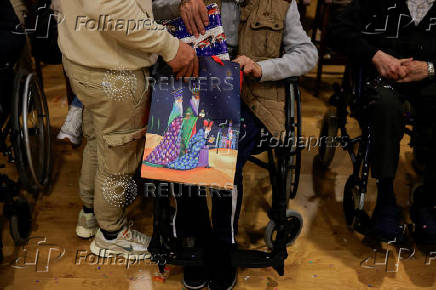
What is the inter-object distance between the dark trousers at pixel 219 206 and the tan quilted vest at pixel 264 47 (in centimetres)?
5

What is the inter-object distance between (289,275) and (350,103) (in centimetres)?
79

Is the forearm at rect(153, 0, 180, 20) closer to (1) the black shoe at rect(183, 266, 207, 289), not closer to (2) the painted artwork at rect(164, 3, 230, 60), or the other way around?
(2) the painted artwork at rect(164, 3, 230, 60)

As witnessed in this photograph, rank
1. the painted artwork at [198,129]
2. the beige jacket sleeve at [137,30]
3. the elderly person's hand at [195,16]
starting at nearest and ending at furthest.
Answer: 1. the beige jacket sleeve at [137,30]
2. the painted artwork at [198,129]
3. the elderly person's hand at [195,16]

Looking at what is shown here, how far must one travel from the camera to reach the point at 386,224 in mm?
1661

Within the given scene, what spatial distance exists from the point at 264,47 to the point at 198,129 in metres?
0.48

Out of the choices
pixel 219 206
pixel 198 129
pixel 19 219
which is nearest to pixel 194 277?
pixel 219 206

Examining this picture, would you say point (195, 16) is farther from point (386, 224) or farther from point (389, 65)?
point (386, 224)

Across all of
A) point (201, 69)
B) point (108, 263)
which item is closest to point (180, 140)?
point (201, 69)

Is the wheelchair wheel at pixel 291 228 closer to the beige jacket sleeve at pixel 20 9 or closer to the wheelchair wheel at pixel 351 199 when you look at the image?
the wheelchair wheel at pixel 351 199

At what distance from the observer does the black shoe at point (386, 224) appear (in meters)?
1.66

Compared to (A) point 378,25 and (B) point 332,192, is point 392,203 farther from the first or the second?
(A) point 378,25

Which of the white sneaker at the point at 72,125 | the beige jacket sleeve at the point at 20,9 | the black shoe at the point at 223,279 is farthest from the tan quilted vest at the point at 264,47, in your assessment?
the beige jacket sleeve at the point at 20,9

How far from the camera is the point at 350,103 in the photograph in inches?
73.7
